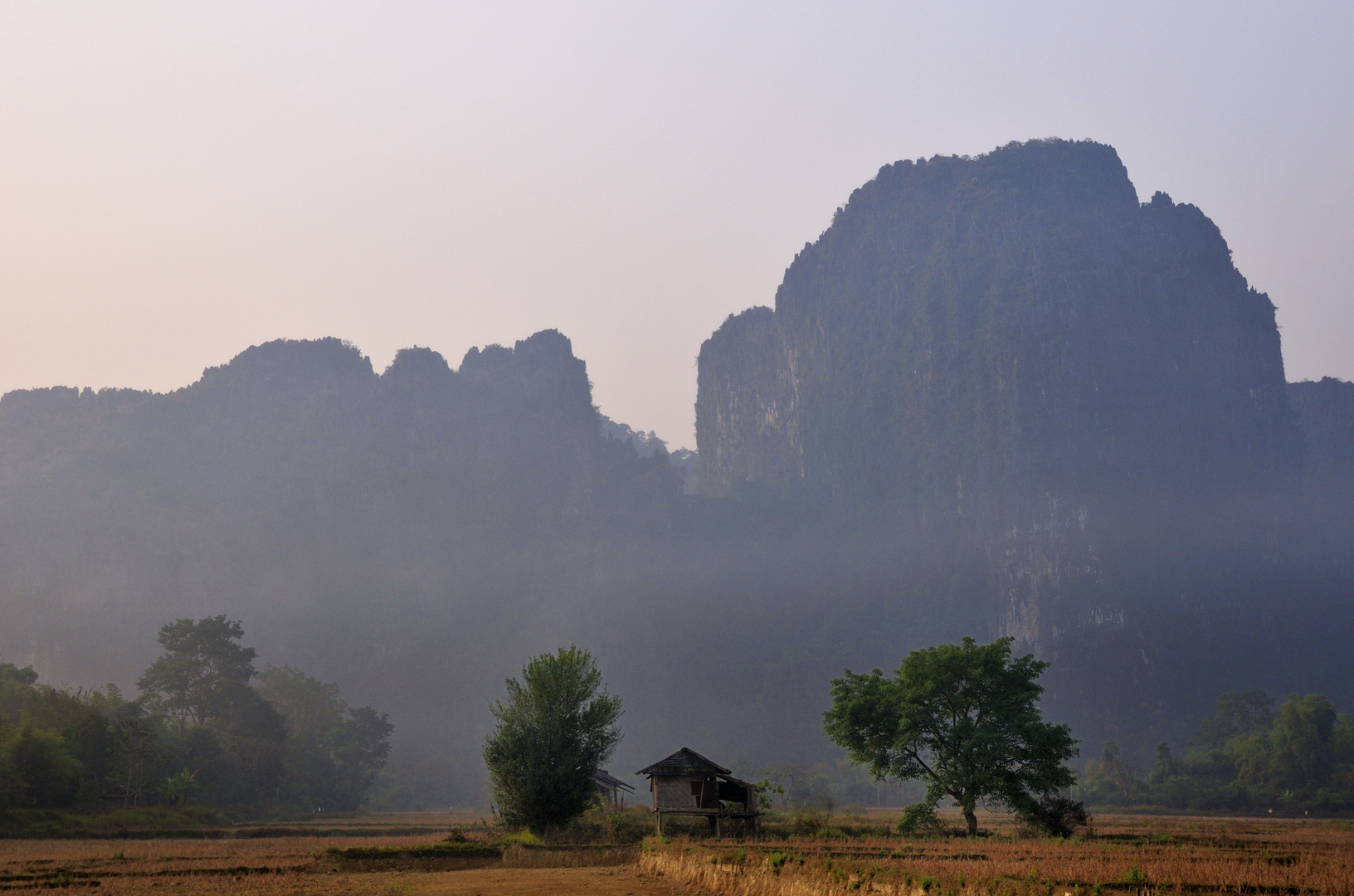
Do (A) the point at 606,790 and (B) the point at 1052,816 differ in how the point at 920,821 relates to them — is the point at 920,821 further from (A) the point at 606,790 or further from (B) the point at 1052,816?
(A) the point at 606,790

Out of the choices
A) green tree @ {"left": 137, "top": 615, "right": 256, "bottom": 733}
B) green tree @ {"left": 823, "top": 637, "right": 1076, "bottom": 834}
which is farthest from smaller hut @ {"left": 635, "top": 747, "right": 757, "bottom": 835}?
green tree @ {"left": 137, "top": 615, "right": 256, "bottom": 733}

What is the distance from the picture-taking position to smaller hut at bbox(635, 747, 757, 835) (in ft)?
145

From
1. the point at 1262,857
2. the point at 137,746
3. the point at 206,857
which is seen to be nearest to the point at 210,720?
the point at 137,746

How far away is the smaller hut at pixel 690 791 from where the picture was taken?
44.2 metres

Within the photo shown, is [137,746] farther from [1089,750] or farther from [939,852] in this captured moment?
[1089,750]

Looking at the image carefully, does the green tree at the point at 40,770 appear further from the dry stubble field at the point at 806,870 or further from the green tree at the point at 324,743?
the green tree at the point at 324,743

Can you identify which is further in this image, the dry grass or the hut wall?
the hut wall

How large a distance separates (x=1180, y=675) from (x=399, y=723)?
482ft

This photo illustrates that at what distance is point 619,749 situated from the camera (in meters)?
193

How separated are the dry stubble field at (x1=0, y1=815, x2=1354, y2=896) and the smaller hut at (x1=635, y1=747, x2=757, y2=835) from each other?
5268 millimetres

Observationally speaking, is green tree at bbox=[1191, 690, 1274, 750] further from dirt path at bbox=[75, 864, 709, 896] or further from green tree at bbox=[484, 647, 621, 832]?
dirt path at bbox=[75, 864, 709, 896]

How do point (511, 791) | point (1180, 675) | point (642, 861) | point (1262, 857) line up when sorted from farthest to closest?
point (1180, 675)
point (511, 791)
point (642, 861)
point (1262, 857)

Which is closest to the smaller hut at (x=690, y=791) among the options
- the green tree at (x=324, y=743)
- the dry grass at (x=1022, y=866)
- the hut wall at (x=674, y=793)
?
the hut wall at (x=674, y=793)

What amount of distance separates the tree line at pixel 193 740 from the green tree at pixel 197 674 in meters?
0.10
